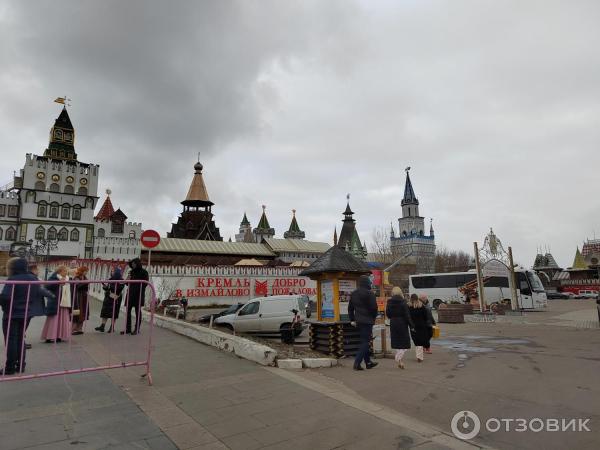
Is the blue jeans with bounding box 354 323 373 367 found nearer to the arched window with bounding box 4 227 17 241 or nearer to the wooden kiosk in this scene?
the wooden kiosk

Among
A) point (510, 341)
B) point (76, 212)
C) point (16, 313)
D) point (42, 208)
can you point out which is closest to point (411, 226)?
point (76, 212)

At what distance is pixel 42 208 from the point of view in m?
52.6

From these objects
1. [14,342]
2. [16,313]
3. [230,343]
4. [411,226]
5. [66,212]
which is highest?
[411,226]

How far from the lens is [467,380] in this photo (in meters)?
6.57

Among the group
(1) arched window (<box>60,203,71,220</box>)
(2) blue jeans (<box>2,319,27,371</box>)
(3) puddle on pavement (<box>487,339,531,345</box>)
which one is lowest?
(3) puddle on pavement (<box>487,339,531,345</box>)

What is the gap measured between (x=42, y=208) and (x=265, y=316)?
173 ft

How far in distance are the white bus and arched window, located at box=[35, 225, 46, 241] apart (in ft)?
160

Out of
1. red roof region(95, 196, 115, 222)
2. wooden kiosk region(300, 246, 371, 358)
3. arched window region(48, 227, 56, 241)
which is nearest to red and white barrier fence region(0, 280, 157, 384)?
wooden kiosk region(300, 246, 371, 358)

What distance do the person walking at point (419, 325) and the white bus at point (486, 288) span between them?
20.8 metres

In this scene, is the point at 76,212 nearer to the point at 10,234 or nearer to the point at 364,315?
the point at 10,234

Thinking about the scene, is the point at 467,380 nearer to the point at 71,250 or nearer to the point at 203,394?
the point at 203,394

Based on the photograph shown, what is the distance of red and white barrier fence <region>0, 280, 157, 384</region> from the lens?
540cm

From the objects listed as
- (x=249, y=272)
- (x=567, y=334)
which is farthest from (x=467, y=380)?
(x=249, y=272)

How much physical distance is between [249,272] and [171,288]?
5.79 m
